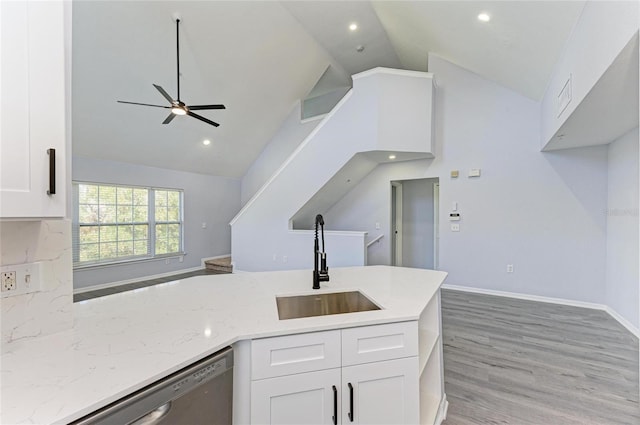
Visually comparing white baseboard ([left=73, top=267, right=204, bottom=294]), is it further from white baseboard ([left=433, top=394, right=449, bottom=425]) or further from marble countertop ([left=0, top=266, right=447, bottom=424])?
white baseboard ([left=433, top=394, right=449, bottom=425])

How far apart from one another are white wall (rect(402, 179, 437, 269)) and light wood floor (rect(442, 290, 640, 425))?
2.46 metres

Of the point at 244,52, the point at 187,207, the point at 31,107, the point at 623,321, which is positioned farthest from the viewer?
the point at 187,207

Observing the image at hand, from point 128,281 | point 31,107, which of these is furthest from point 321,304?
point 128,281

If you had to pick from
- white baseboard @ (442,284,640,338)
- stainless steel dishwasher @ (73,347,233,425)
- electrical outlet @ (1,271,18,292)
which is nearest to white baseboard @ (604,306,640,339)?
white baseboard @ (442,284,640,338)

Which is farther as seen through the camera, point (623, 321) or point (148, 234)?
point (148, 234)

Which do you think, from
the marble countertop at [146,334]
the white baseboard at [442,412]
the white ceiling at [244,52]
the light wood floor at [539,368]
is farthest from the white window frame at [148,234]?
the white baseboard at [442,412]

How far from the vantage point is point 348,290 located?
1.87m

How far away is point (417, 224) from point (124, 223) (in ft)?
20.1

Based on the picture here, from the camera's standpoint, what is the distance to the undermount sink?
5.77ft

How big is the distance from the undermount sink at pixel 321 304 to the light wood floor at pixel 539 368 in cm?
99

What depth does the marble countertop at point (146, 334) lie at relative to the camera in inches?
31.2

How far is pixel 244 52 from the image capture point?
15.9 feet

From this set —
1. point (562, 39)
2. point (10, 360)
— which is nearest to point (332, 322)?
point (10, 360)

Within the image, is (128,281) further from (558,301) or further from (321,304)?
(558,301)
